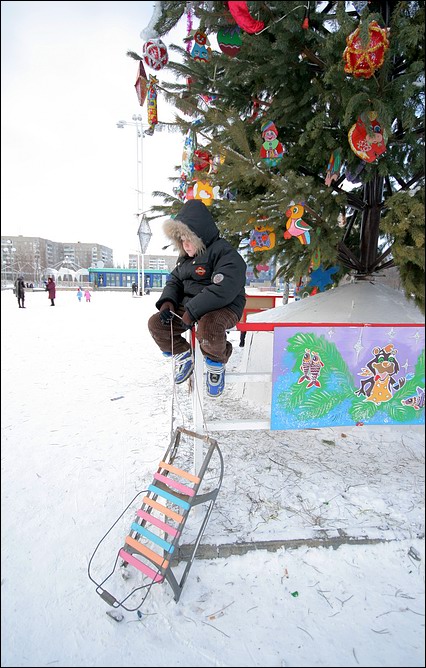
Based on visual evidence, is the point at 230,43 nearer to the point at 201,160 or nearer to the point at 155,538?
the point at 201,160

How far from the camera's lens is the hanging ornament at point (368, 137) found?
2.51 m

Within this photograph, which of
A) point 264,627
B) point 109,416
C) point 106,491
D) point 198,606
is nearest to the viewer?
point 264,627

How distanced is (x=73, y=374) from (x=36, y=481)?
351 cm

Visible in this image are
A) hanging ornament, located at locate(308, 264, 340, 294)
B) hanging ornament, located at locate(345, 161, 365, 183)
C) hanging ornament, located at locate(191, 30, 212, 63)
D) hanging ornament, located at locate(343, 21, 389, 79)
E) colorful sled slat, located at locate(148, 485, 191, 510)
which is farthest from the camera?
hanging ornament, located at locate(308, 264, 340, 294)

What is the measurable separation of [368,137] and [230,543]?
3.20 meters

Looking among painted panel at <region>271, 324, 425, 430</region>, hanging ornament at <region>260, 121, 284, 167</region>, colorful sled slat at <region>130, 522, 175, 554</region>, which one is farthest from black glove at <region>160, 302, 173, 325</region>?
hanging ornament at <region>260, 121, 284, 167</region>

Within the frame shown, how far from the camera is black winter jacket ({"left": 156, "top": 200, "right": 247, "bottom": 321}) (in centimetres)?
233

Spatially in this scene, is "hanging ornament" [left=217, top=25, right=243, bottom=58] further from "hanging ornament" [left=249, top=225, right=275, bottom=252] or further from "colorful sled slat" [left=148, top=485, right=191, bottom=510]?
"colorful sled slat" [left=148, top=485, right=191, bottom=510]

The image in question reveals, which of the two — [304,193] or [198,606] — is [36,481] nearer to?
[198,606]

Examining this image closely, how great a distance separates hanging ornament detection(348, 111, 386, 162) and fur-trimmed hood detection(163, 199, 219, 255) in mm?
1397

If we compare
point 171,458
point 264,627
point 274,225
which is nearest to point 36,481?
point 171,458

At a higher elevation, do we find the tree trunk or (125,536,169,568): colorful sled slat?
the tree trunk

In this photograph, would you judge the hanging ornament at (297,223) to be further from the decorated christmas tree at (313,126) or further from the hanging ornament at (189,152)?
the hanging ornament at (189,152)

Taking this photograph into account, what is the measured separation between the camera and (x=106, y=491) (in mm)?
2758
